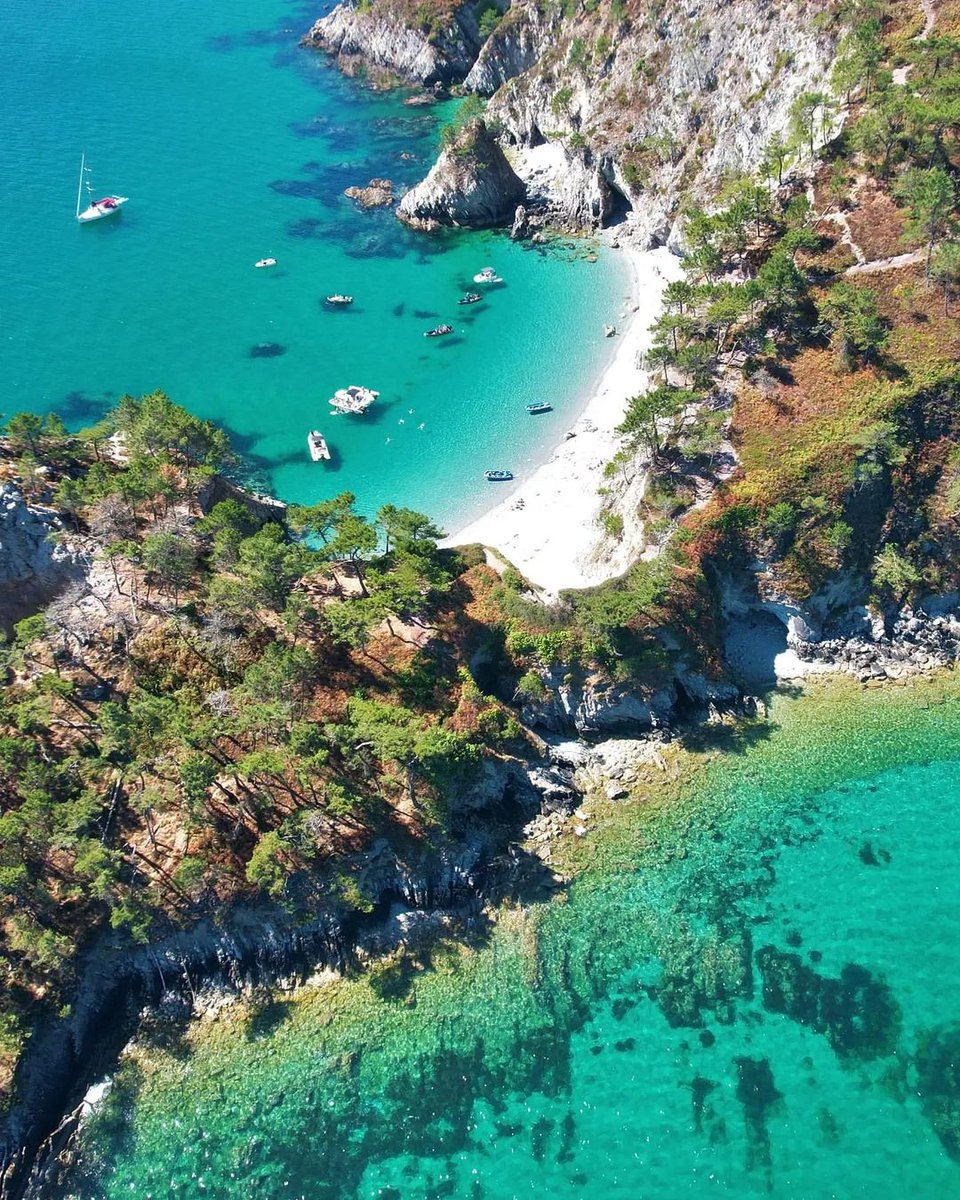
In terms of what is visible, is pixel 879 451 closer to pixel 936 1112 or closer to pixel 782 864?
pixel 782 864

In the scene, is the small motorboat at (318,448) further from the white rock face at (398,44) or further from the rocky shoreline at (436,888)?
the white rock face at (398,44)

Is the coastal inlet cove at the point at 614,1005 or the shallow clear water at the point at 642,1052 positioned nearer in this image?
the shallow clear water at the point at 642,1052

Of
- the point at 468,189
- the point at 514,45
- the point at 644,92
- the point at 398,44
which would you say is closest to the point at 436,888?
the point at 468,189

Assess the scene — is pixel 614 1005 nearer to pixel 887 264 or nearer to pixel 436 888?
pixel 436 888

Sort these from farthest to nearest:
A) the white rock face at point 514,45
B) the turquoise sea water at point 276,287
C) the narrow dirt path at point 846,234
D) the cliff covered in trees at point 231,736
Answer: the white rock face at point 514,45 < the turquoise sea water at point 276,287 < the narrow dirt path at point 846,234 < the cliff covered in trees at point 231,736

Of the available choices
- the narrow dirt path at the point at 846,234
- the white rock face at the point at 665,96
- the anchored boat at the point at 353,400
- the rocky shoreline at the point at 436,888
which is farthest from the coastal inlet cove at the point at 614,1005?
the white rock face at the point at 665,96

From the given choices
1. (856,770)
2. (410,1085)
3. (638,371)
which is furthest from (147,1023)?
(638,371)

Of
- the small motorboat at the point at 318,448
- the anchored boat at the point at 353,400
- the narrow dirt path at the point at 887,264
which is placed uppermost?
the narrow dirt path at the point at 887,264
